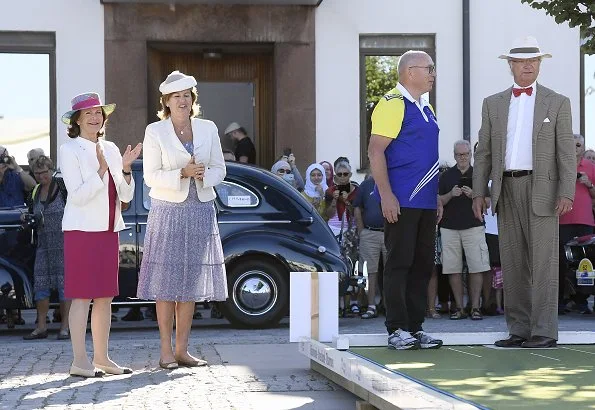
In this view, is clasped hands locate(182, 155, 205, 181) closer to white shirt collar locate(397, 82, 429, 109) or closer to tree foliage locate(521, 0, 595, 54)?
white shirt collar locate(397, 82, 429, 109)

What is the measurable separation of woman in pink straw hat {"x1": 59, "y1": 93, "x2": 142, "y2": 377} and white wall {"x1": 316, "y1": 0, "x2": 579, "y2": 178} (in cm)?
1181

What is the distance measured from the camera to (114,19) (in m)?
20.8

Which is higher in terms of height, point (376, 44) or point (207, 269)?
point (376, 44)

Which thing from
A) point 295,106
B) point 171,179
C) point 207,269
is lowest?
point 207,269

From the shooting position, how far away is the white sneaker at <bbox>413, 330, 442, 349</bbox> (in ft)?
30.0

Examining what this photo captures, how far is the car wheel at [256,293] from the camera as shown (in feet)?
47.1

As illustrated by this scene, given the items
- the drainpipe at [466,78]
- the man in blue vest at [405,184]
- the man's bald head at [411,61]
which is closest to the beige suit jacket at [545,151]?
the man in blue vest at [405,184]

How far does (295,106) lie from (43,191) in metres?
8.06

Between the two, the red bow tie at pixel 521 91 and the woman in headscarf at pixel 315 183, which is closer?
the red bow tie at pixel 521 91

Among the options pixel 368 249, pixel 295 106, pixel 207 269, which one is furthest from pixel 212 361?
pixel 295 106

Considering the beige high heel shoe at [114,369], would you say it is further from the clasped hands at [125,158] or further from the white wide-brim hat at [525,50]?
the white wide-brim hat at [525,50]

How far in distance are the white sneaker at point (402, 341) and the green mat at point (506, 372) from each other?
69 mm

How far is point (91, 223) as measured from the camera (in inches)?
370

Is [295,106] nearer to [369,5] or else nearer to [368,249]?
[369,5]
